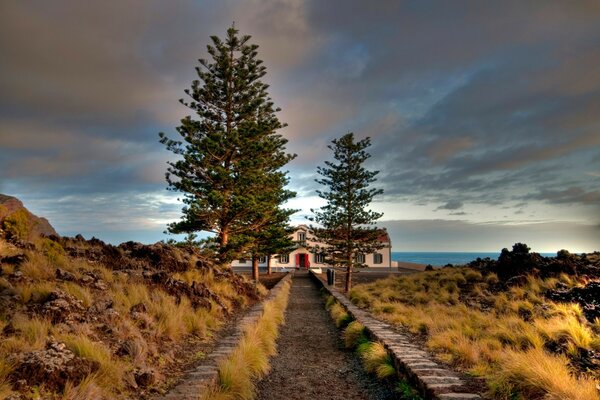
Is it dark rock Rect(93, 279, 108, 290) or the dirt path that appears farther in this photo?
dark rock Rect(93, 279, 108, 290)

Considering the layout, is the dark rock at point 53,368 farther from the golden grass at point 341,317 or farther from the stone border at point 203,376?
the golden grass at point 341,317

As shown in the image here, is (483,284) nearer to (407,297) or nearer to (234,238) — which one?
(407,297)

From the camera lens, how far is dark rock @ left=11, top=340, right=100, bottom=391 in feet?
11.9

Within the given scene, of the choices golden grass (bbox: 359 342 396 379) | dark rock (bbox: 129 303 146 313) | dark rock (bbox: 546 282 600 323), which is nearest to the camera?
golden grass (bbox: 359 342 396 379)

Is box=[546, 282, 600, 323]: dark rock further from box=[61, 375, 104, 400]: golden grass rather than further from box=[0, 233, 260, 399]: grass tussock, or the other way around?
box=[61, 375, 104, 400]: golden grass

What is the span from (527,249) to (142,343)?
17690mm

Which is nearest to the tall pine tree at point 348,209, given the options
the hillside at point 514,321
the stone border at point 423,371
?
the hillside at point 514,321

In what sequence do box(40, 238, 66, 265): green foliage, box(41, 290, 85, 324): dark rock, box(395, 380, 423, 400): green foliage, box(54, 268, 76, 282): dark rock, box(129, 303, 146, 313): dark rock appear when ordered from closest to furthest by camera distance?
box(395, 380, 423, 400): green foliage
box(41, 290, 85, 324): dark rock
box(129, 303, 146, 313): dark rock
box(54, 268, 76, 282): dark rock
box(40, 238, 66, 265): green foliage

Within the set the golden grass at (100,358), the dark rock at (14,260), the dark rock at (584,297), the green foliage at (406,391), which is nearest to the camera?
the golden grass at (100,358)

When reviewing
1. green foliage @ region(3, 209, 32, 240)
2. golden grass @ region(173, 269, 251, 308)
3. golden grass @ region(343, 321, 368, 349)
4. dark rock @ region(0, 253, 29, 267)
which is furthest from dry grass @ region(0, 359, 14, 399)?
green foliage @ region(3, 209, 32, 240)

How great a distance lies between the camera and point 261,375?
596 cm

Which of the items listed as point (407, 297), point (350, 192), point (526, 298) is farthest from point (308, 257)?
point (526, 298)

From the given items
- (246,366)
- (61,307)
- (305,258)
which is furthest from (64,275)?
(305,258)

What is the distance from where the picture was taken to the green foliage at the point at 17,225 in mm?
10569
